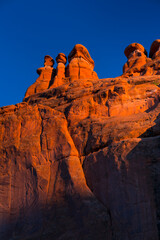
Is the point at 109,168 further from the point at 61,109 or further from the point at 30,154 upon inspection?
the point at 61,109

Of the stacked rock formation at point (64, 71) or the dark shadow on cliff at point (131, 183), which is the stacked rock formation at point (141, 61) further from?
the dark shadow on cliff at point (131, 183)

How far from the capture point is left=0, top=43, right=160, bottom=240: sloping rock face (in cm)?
1242

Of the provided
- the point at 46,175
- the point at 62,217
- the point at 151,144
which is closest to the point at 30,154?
the point at 46,175

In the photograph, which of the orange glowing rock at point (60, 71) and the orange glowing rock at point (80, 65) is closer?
the orange glowing rock at point (60, 71)

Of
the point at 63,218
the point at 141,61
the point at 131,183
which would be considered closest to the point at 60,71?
the point at 141,61

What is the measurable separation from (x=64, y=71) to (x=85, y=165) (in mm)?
17317

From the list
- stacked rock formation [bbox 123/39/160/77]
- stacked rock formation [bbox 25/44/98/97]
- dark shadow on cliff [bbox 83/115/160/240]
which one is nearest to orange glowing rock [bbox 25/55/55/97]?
stacked rock formation [bbox 25/44/98/97]

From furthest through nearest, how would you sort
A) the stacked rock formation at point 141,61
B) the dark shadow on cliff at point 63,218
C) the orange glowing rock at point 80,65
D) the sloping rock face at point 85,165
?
the orange glowing rock at point 80,65, the stacked rock formation at point 141,61, the dark shadow on cliff at point 63,218, the sloping rock face at point 85,165

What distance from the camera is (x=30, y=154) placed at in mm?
16797

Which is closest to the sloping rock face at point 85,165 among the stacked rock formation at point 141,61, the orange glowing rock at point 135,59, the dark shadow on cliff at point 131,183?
the dark shadow on cliff at point 131,183

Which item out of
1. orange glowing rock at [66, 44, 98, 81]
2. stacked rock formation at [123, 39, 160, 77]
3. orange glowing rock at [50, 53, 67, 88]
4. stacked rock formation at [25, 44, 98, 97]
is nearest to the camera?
stacked rock formation at [123, 39, 160, 77]

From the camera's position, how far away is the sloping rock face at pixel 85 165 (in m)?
12.4

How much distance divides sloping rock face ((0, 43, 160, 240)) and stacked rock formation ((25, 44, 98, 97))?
25.7 ft

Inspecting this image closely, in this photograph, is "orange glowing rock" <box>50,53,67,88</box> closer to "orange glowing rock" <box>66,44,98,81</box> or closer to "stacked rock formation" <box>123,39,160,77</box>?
"orange glowing rock" <box>66,44,98,81</box>
